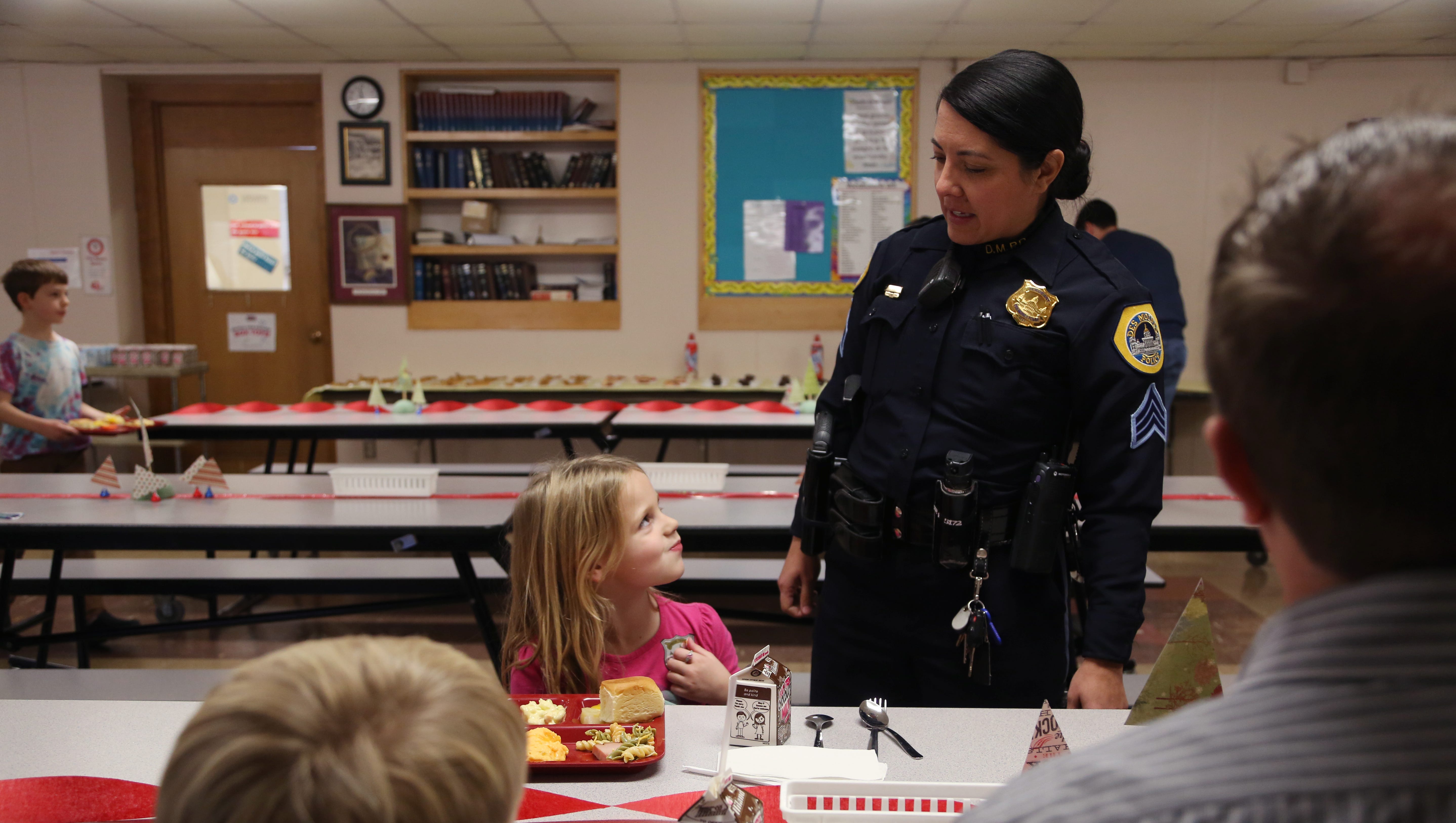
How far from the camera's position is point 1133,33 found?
16.8ft

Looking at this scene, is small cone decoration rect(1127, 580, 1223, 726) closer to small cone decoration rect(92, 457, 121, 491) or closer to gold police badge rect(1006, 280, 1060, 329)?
gold police badge rect(1006, 280, 1060, 329)

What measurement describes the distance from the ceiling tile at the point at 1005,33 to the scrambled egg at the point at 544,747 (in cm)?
477

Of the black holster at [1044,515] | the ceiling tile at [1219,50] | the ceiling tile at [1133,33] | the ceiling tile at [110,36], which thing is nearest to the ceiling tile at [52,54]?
the ceiling tile at [110,36]

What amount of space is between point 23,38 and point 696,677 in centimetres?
607

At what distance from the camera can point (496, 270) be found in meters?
6.02

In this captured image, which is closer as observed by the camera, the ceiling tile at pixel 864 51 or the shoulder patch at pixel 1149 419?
the shoulder patch at pixel 1149 419

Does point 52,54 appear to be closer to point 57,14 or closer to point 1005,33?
point 57,14

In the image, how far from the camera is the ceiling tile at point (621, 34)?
5016 mm

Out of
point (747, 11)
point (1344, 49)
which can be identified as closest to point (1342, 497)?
point (747, 11)

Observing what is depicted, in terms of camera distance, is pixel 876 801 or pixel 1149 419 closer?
pixel 876 801

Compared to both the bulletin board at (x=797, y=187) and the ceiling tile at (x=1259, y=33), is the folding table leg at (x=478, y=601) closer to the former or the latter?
the bulletin board at (x=797, y=187)

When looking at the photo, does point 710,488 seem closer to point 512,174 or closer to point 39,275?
point 39,275

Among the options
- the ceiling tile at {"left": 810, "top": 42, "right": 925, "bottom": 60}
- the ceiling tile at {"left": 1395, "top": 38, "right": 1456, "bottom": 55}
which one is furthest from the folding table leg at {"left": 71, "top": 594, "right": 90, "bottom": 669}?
the ceiling tile at {"left": 1395, "top": 38, "right": 1456, "bottom": 55}

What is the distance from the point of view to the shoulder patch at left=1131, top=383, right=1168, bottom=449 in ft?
4.51
